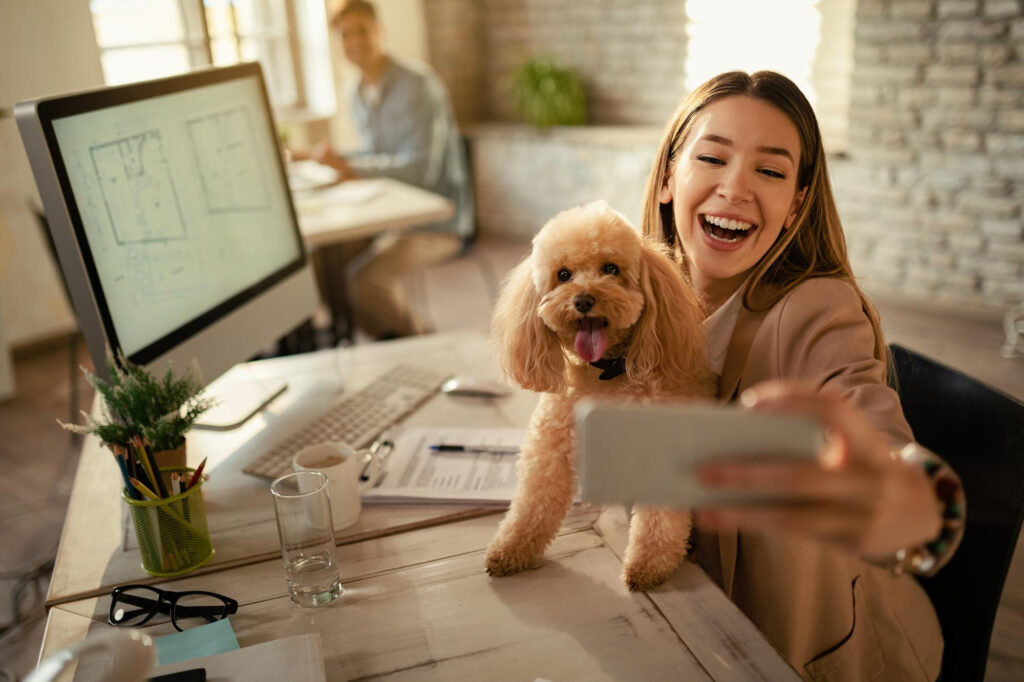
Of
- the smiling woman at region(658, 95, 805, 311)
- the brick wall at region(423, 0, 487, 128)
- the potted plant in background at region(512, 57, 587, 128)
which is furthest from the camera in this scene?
the brick wall at region(423, 0, 487, 128)

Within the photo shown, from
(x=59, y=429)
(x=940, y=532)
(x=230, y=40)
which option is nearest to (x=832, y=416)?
(x=940, y=532)

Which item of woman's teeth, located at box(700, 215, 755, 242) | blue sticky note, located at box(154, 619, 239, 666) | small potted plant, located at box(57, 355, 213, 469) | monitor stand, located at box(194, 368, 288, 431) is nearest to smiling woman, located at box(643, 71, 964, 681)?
woman's teeth, located at box(700, 215, 755, 242)

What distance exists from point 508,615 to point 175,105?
3.30 feet

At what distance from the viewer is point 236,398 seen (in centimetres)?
161

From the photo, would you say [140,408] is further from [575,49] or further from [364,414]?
[575,49]

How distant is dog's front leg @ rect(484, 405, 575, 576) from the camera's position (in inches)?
41.3

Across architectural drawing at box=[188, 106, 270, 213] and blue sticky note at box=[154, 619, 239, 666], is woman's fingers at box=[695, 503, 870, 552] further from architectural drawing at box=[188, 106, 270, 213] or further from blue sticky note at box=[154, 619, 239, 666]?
architectural drawing at box=[188, 106, 270, 213]

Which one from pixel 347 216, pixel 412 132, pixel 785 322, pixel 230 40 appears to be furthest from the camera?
pixel 230 40

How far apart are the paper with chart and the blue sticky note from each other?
31 cm

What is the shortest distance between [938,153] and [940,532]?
3688 mm

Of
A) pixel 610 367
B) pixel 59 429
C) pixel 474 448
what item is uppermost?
pixel 610 367

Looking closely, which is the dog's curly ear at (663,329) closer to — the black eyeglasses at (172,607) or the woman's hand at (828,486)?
the woman's hand at (828,486)

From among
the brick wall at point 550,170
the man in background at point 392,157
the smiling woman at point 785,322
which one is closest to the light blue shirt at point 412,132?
the man in background at point 392,157

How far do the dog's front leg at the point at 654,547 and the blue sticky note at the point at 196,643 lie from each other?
476mm
